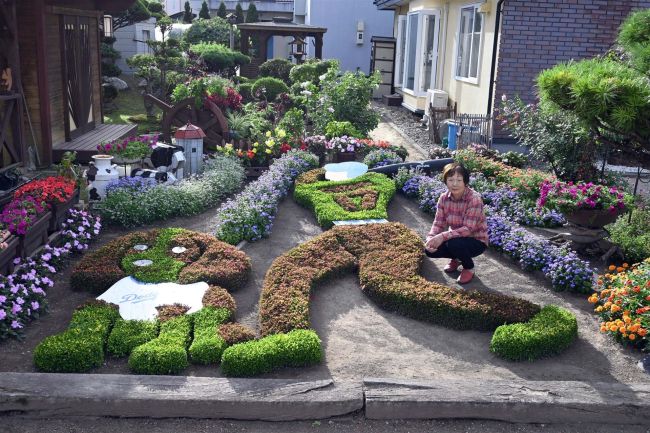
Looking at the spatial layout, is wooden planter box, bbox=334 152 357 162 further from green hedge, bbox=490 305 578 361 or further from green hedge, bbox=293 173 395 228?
green hedge, bbox=490 305 578 361

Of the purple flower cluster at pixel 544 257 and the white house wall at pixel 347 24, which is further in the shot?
the white house wall at pixel 347 24

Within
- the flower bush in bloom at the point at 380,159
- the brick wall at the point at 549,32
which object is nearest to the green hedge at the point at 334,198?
the flower bush in bloom at the point at 380,159

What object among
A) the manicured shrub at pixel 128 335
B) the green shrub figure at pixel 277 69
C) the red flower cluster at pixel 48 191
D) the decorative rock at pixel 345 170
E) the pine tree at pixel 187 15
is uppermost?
the pine tree at pixel 187 15

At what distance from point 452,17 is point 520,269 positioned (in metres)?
10.5

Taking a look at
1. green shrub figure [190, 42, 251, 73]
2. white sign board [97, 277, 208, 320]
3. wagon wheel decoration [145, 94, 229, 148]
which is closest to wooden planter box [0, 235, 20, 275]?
white sign board [97, 277, 208, 320]

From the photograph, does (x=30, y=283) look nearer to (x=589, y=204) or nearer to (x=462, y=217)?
(x=462, y=217)

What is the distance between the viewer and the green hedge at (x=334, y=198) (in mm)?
7941

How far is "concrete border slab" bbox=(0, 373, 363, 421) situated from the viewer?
4.17 metres

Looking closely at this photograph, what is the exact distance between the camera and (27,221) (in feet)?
19.1

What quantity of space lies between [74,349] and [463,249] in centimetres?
347

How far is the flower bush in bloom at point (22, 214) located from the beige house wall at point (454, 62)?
9.04 metres

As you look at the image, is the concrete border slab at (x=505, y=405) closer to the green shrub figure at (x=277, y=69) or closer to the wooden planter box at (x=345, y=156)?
the wooden planter box at (x=345, y=156)

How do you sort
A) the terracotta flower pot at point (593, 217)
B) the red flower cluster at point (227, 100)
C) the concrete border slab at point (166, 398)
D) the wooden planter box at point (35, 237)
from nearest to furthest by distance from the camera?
the concrete border slab at point (166, 398) < the wooden planter box at point (35, 237) < the terracotta flower pot at point (593, 217) < the red flower cluster at point (227, 100)

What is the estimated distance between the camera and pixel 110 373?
4594mm
